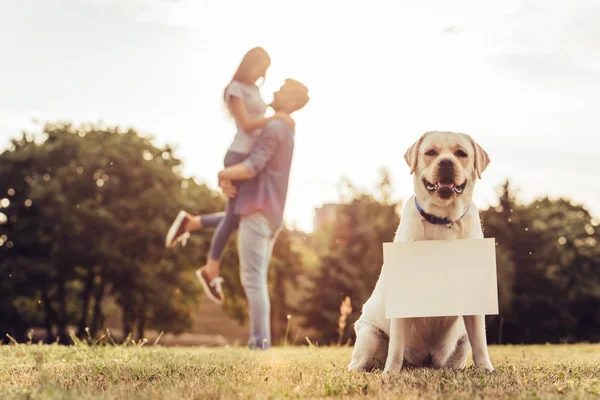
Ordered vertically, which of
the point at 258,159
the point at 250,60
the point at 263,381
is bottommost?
the point at 263,381

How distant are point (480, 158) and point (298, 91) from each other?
4635 mm

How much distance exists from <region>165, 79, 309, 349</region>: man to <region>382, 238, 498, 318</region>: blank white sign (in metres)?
4.11

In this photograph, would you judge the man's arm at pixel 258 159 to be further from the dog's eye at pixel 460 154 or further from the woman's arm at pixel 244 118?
the dog's eye at pixel 460 154

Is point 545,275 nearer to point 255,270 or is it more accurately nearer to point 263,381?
point 255,270

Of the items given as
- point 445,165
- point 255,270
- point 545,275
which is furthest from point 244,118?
point 545,275

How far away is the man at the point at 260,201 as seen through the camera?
8.63m

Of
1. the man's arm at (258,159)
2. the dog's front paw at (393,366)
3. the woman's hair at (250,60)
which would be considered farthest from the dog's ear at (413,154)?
the woman's hair at (250,60)

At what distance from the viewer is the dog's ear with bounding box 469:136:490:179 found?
4613 mm

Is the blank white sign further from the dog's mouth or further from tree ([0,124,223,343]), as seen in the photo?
tree ([0,124,223,343])

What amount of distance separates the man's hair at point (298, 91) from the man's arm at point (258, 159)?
59 centimetres

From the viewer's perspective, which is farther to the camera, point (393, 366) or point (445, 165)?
point (393, 366)

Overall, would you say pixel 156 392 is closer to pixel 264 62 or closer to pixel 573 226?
pixel 264 62

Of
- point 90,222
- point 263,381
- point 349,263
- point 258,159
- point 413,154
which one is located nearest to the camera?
point 263,381

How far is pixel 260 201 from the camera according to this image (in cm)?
869
